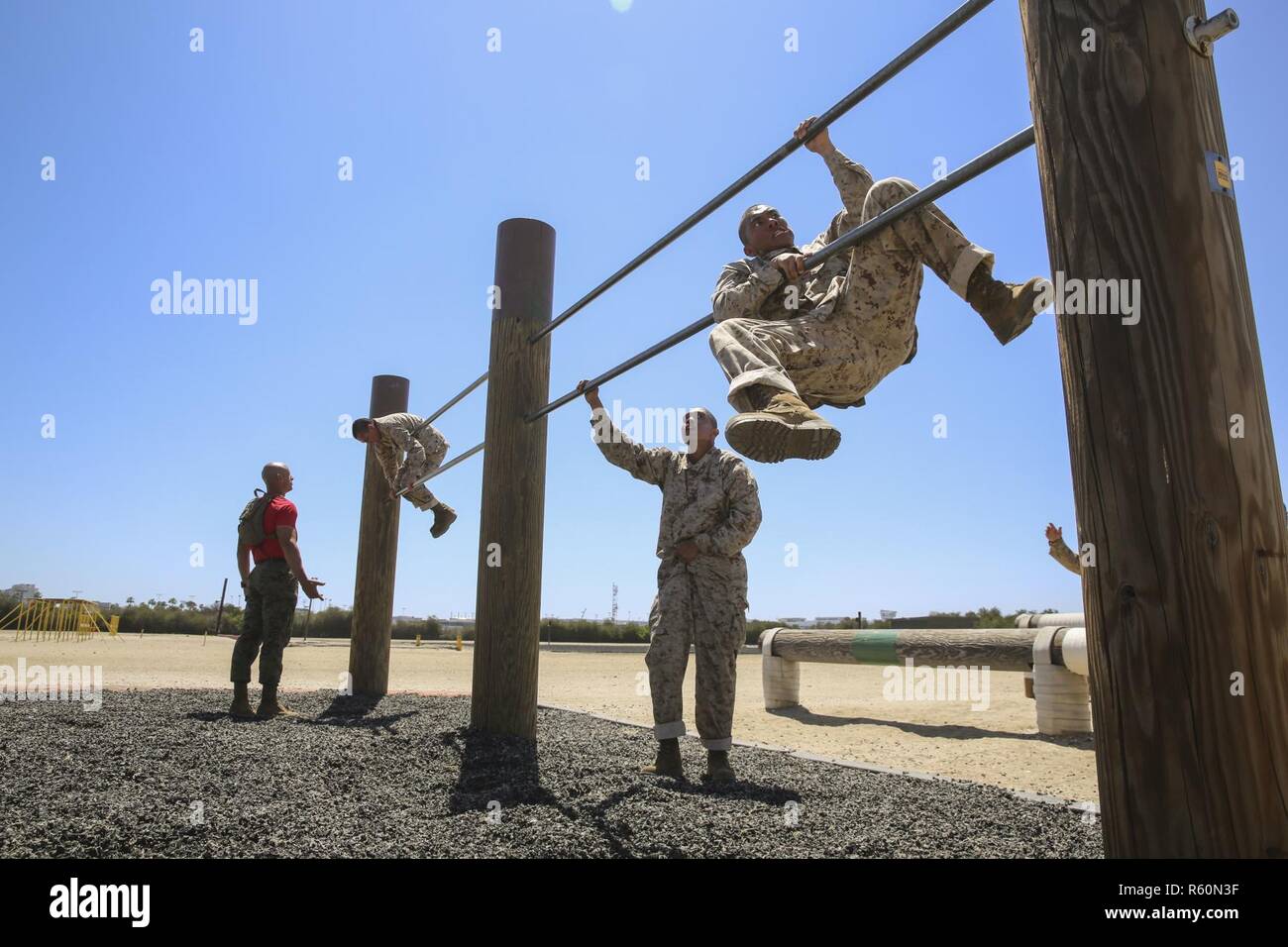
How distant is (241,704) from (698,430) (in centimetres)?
359

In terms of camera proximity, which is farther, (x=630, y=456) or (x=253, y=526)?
(x=253, y=526)

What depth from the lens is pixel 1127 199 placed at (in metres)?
1.35

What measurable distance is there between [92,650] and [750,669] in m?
12.1

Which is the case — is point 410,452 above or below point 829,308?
above

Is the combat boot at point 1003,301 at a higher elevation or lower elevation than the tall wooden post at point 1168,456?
higher

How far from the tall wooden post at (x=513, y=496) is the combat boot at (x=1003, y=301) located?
286 cm

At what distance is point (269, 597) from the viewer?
5.34m

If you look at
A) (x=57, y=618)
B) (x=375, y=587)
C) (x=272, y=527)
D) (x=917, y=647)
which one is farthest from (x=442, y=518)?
(x=57, y=618)

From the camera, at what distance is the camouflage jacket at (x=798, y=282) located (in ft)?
9.04

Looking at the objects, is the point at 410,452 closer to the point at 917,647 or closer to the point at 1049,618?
the point at 917,647

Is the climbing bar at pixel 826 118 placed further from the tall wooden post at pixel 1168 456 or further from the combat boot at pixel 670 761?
the combat boot at pixel 670 761

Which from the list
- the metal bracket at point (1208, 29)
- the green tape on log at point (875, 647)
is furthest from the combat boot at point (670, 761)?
the green tape on log at point (875, 647)

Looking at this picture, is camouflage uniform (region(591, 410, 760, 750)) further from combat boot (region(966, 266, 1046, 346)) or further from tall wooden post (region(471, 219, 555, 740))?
combat boot (region(966, 266, 1046, 346))
